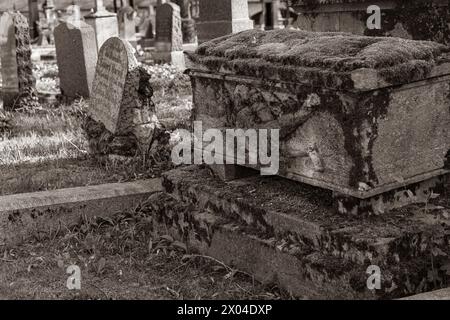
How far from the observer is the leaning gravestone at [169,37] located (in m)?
13.5

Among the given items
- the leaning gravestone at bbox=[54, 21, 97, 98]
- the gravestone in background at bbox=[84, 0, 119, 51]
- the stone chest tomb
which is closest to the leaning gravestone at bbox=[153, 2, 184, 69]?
the gravestone in background at bbox=[84, 0, 119, 51]

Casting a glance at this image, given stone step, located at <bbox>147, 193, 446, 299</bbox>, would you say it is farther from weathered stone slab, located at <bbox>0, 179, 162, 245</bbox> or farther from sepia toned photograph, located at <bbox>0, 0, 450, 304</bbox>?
weathered stone slab, located at <bbox>0, 179, 162, 245</bbox>

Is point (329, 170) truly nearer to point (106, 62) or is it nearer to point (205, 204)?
point (205, 204)

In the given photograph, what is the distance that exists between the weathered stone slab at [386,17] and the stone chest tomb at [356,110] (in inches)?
58.4

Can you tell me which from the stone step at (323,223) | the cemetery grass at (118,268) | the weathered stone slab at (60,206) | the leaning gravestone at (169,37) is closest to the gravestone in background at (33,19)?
the leaning gravestone at (169,37)

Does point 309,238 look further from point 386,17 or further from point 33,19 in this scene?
point 33,19

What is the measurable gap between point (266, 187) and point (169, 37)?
9829 mm

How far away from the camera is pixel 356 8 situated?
582 centimetres

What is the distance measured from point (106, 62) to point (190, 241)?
2.31 meters

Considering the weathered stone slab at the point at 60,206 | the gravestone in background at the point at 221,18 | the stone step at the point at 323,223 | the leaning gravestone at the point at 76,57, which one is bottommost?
the weathered stone slab at the point at 60,206

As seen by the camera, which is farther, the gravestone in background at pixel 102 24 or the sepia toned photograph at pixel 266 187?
the gravestone in background at pixel 102 24

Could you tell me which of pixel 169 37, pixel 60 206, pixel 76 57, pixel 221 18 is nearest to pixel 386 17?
pixel 60 206

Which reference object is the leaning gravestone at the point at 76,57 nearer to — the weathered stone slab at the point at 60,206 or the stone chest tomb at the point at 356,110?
the weathered stone slab at the point at 60,206
